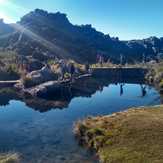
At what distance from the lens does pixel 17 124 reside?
234ft

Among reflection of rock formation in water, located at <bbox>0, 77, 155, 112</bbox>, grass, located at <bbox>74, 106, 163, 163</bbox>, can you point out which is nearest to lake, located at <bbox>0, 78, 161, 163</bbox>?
reflection of rock formation in water, located at <bbox>0, 77, 155, 112</bbox>

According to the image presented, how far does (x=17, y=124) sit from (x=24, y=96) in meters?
40.4

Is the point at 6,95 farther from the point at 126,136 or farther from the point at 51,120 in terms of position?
the point at 126,136

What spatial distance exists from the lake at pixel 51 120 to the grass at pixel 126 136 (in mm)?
2383

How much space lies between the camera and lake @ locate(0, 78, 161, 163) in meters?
51.0

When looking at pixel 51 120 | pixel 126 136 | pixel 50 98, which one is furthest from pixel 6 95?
pixel 126 136

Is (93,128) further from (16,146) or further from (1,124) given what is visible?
(1,124)

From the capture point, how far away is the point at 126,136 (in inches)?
2099

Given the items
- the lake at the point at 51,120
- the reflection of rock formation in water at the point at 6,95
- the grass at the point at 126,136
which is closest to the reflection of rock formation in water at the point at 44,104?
the lake at the point at 51,120

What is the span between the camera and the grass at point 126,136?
46.1 m

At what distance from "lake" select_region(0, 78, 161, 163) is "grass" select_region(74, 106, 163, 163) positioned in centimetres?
238

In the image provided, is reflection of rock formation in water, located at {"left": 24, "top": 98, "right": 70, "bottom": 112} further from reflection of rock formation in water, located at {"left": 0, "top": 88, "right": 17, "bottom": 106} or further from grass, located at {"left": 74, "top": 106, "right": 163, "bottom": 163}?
grass, located at {"left": 74, "top": 106, "right": 163, "bottom": 163}

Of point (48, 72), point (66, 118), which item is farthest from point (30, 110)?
point (48, 72)

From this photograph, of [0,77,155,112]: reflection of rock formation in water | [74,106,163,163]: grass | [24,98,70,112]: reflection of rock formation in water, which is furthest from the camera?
[0,77,155,112]: reflection of rock formation in water
